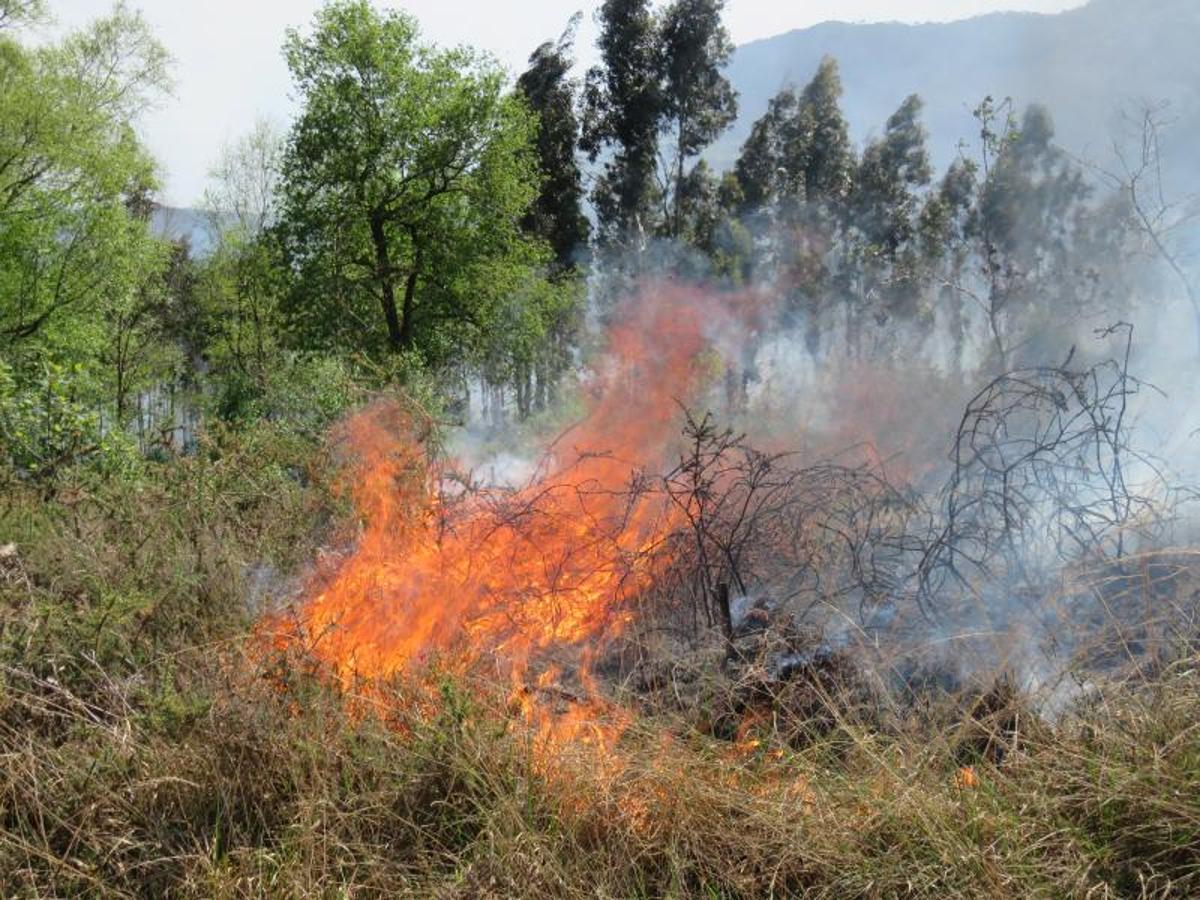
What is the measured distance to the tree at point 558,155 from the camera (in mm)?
26609

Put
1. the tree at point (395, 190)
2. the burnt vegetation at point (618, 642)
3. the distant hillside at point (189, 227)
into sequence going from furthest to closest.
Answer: the distant hillside at point (189, 227)
the tree at point (395, 190)
the burnt vegetation at point (618, 642)

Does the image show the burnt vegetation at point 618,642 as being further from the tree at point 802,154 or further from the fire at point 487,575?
the tree at point 802,154

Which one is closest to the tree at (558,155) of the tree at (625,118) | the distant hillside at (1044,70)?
the tree at (625,118)

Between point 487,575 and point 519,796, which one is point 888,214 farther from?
point 519,796

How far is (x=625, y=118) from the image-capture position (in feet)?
87.9

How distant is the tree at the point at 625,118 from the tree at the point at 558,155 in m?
0.61

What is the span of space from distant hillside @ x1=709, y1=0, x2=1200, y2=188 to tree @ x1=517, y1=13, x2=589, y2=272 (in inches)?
227

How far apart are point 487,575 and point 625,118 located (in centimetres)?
2427

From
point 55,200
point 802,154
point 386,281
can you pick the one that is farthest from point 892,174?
point 55,200

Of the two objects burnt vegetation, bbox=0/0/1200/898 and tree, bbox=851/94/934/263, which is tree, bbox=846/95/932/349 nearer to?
tree, bbox=851/94/934/263

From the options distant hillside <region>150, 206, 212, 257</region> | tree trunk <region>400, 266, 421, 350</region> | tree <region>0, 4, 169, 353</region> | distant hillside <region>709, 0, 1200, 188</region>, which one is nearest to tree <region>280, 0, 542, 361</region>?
tree trunk <region>400, 266, 421, 350</region>

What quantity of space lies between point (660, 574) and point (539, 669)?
0.95 m

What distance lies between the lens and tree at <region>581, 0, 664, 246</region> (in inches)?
1043

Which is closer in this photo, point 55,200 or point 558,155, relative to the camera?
point 55,200
